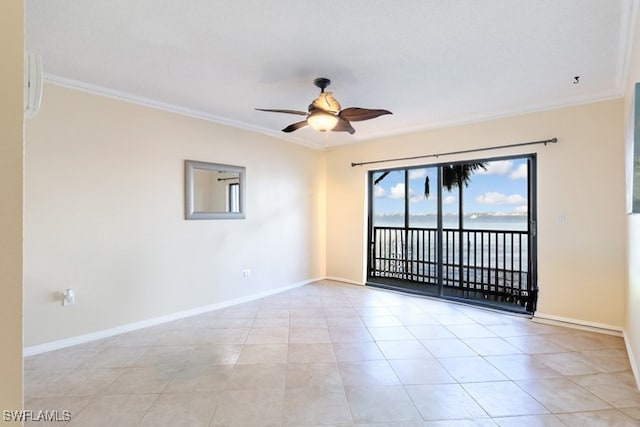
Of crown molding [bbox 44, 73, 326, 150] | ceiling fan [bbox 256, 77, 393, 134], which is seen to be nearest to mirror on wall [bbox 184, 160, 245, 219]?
crown molding [bbox 44, 73, 326, 150]

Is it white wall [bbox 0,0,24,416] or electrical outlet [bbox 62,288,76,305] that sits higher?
white wall [bbox 0,0,24,416]

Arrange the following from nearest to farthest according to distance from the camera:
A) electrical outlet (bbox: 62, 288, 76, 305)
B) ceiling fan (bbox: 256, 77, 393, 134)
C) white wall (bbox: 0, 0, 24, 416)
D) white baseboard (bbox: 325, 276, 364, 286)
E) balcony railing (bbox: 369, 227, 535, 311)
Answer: white wall (bbox: 0, 0, 24, 416) → ceiling fan (bbox: 256, 77, 393, 134) → electrical outlet (bbox: 62, 288, 76, 305) → balcony railing (bbox: 369, 227, 535, 311) → white baseboard (bbox: 325, 276, 364, 286)

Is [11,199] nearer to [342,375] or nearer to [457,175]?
[342,375]

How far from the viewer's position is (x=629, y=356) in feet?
8.53

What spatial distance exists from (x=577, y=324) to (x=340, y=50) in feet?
12.0

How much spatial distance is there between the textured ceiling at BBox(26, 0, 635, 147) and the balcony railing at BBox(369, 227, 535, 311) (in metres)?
2.01

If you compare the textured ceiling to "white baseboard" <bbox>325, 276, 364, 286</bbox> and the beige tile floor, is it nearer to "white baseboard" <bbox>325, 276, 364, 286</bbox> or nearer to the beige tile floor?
the beige tile floor

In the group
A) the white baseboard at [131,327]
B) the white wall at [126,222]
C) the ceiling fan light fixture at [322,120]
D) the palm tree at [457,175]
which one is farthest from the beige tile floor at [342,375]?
the palm tree at [457,175]

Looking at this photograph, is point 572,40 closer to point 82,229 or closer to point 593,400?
point 593,400

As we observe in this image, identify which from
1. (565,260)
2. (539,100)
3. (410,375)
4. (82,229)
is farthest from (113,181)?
(565,260)

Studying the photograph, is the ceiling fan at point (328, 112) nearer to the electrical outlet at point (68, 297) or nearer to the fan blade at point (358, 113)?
the fan blade at point (358, 113)

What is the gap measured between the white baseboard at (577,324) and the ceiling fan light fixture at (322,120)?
313 centimetres

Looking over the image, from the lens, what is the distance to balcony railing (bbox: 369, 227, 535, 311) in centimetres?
451

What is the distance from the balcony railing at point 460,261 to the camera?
14.8 ft
